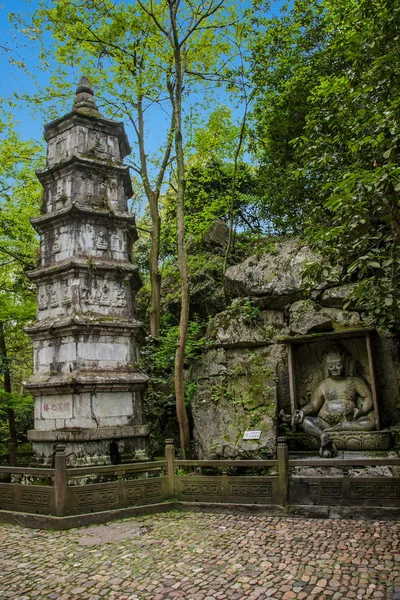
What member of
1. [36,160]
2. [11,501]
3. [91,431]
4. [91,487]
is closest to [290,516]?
[91,487]

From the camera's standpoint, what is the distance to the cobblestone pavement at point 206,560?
462 centimetres

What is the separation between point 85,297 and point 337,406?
237 inches

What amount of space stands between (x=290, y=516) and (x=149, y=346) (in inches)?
277

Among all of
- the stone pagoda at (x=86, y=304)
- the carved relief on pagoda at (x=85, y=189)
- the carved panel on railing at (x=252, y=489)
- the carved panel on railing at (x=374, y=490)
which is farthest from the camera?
the carved relief on pagoda at (x=85, y=189)

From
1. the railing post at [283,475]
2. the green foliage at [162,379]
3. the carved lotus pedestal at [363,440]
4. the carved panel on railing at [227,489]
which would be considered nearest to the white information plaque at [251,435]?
the carved lotus pedestal at [363,440]

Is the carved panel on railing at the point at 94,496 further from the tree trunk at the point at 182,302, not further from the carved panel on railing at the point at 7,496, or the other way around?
the tree trunk at the point at 182,302

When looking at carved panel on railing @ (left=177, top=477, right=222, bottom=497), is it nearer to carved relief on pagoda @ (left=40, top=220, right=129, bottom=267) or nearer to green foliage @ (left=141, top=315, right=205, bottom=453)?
green foliage @ (left=141, top=315, right=205, bottom=453)

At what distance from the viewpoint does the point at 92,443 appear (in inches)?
357

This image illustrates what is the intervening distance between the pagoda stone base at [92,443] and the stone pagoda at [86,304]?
0.07ft

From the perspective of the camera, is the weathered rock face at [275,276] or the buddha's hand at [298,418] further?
the weathered rock face at [275,276]

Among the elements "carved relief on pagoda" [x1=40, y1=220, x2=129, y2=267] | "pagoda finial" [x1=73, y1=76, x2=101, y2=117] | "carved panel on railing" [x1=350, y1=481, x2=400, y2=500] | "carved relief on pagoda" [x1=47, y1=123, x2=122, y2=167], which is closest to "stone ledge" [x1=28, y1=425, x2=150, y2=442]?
"carved relief on pagoda" [x1=40, y1=220, x2=129, y2=267]

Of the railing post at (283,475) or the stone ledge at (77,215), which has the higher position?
the stone ledge at (77,215)

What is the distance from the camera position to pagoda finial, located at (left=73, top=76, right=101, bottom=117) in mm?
10805

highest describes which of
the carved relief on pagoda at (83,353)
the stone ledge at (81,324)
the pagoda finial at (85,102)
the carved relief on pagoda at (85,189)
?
the pagoda finial at (85,102)
